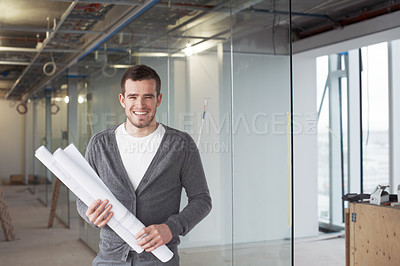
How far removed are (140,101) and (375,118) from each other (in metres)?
5.70

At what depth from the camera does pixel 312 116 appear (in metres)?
6.44

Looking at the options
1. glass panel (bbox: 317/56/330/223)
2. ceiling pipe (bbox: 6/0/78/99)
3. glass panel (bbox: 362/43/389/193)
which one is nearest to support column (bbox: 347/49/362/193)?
glass panel (bbox: 362/43/389/193)

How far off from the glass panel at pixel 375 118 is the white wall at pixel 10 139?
177 inches

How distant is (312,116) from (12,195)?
3757mm

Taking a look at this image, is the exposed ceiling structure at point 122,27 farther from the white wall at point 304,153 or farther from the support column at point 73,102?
the white wall at point 304,153

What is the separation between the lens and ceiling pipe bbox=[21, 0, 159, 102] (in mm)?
4066

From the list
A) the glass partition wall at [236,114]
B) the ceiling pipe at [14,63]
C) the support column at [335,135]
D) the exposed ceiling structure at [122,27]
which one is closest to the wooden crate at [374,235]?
the glass partition wall at [236,114]

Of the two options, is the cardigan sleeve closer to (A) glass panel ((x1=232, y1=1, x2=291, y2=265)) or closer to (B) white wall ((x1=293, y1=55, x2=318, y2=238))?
(A) glass panel ((x1=232, y1=1, x2=291, y2=265))

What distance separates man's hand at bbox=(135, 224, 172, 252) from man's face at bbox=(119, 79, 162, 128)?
0.35m

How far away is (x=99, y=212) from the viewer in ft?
4.90

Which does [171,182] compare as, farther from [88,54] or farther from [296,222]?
[296,222]

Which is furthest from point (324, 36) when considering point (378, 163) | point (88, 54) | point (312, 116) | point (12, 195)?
point (12, 195)

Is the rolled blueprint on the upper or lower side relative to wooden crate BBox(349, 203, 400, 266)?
upper

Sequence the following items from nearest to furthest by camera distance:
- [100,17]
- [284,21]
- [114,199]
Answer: [114,199]
[284,21]
[100,17]
